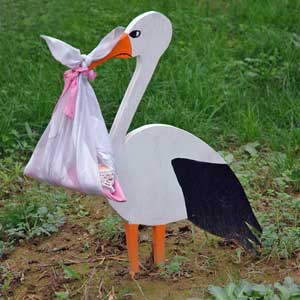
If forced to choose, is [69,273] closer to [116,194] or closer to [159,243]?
[159,243]

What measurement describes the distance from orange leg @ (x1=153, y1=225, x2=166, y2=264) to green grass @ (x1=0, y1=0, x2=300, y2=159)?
160 centimetres

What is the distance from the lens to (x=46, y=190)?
4844 mm

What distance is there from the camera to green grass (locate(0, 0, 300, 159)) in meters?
5.52

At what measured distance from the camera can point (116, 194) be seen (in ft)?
11.0

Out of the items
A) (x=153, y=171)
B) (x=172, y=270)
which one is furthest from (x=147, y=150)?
(x=172, y=270)

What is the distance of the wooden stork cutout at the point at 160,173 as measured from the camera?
353 cm

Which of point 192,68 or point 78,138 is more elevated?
point 78,138

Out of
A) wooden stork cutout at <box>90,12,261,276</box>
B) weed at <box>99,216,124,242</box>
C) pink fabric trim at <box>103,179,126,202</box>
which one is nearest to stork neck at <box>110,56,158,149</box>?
wooden stork cutout at <box>90,12,261,276</box>

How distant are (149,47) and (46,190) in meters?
1.53

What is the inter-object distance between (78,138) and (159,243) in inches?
27.2

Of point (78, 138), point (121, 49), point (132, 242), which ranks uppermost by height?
point (121, 49)

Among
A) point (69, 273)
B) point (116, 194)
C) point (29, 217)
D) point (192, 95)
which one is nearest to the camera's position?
point (116, 194)

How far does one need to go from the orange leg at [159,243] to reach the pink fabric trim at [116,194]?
0.43 metres

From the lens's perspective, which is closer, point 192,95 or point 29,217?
point 29,217
